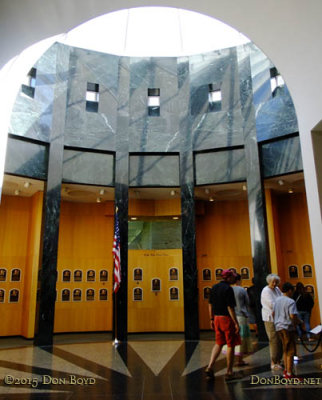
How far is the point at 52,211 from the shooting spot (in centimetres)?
1177

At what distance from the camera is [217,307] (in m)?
6.48

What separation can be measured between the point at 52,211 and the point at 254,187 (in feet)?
23.2

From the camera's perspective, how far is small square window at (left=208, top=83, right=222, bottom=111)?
13539 millimetres

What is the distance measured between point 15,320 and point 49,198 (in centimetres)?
537

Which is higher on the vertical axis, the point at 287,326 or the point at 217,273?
the point at 217,273

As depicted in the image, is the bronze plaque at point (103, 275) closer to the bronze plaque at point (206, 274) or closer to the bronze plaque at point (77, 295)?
the bronze plaque at point (77, 295)

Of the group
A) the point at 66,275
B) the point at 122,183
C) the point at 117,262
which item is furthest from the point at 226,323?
the point at 66,275

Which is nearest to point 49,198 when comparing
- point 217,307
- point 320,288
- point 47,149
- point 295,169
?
point 47,149

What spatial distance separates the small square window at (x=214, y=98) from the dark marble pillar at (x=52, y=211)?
18.4 ft

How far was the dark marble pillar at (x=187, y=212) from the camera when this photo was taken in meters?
11.9

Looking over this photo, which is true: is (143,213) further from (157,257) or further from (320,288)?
(320,288)

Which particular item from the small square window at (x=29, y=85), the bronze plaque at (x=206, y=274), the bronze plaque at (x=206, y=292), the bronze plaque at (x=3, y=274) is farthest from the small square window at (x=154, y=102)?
the bronze plaque at (x=3, y=274)

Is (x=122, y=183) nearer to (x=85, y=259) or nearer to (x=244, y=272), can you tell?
(x=85, y=259)

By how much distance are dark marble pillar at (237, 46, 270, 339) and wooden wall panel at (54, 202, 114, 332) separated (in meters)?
6.51
